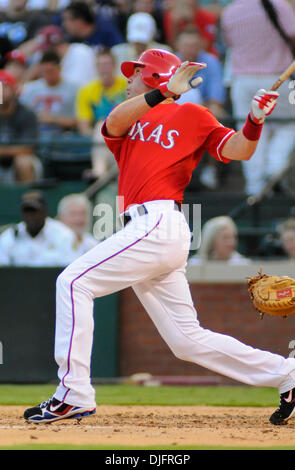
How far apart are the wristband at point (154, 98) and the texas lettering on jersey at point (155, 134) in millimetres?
328

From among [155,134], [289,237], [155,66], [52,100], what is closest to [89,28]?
[52,100]

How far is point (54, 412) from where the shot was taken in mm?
5184

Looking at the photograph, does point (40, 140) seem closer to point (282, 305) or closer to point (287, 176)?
point (287, 176)

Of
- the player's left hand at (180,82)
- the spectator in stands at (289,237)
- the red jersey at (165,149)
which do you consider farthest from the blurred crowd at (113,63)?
the player's left hand at (180,82)

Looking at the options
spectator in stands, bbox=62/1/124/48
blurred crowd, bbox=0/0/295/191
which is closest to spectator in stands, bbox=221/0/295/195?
blurred crowd, bbox=0/0/295/191

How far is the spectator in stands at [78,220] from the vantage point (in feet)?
29.5

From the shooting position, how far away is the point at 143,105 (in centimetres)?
500

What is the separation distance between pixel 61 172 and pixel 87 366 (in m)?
5.68

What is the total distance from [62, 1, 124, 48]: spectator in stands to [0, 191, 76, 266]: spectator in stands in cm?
373

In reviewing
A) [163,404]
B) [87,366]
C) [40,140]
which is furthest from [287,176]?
[87,366]

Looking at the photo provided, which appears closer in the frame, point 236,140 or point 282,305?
point 236,140

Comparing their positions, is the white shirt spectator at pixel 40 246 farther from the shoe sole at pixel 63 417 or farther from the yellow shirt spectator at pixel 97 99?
the shoe sole at pixel 63 417

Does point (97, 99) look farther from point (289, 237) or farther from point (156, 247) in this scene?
point (156, 247)
